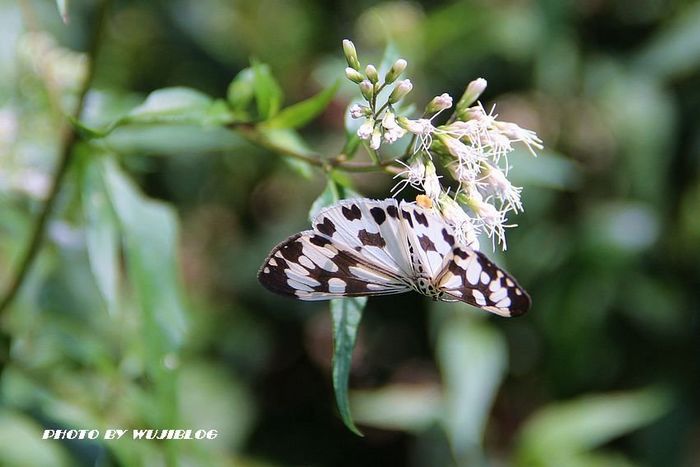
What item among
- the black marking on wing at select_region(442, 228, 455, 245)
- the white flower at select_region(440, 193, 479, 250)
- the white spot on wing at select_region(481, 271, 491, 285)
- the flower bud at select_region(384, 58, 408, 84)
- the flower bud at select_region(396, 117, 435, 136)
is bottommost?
the white spot on wing at select_region(481, 271, 491, 285)

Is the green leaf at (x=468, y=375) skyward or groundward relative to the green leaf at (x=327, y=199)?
groundward

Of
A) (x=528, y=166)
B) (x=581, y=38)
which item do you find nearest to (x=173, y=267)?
(x=528, y=166)

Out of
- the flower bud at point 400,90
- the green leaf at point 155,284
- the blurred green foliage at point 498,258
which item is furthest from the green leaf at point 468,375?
the flower bud at point 400,90

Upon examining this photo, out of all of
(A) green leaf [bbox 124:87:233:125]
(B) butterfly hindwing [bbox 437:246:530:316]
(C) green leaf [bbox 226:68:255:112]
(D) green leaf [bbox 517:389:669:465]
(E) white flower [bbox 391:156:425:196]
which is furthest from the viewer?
(D) green leaf [bbox 517:389:669:465]

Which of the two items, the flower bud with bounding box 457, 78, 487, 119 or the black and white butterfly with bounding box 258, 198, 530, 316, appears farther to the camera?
the flower bud with bounding box 457, 78, 487, 119

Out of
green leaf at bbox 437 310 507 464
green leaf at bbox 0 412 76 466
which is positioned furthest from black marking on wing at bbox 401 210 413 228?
green leaf at bbox 437 310 507 464

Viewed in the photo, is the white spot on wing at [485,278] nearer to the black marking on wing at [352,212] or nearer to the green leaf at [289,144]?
the black marking on wing at [352,212]

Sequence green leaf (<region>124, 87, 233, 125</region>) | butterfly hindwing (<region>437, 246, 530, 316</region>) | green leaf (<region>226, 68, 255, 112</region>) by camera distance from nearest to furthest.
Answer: butterfly hindwing (<region>437, 246, 530, 316</region>)
green leaf (<region>124, 87, 233, 125</region>)
green leaf (<region>226, 68, 255, 112</region>)

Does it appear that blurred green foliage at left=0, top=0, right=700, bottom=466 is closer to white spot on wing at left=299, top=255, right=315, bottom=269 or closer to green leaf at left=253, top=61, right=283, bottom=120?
green leaf at left=253, top=61, right=283, bottom=120

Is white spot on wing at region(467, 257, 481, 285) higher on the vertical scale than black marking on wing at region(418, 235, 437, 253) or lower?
lower
